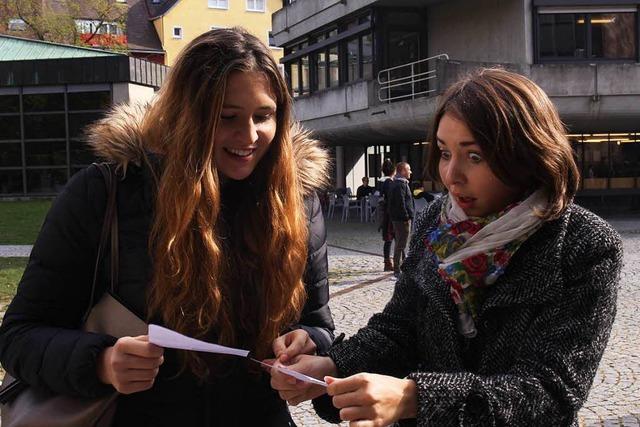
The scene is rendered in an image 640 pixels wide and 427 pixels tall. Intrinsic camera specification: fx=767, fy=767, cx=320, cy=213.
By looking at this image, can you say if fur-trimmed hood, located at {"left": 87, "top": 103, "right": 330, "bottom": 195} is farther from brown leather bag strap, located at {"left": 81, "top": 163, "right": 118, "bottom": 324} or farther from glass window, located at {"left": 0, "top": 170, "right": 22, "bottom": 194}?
glass window, located at {"left": 0, "top": 170, "right": 22, "bottom": 194}

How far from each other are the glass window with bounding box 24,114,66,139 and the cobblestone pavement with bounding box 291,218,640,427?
16012mm

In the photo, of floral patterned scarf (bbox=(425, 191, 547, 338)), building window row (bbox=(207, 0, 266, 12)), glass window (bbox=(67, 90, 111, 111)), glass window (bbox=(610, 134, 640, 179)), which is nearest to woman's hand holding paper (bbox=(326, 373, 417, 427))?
floral patterned scarf (bbox=(425, 191, 547, 338))

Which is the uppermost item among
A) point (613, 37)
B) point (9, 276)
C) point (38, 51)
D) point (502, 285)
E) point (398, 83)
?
point (38, 51)

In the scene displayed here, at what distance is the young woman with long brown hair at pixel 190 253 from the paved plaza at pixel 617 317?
3.18 m

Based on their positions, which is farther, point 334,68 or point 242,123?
point 334,68

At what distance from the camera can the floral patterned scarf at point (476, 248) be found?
188 cm

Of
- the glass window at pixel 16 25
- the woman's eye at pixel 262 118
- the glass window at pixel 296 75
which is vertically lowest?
the woman's eye at pixel 262 118

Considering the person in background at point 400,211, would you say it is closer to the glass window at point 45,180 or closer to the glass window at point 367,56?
the glass window at point 367,56

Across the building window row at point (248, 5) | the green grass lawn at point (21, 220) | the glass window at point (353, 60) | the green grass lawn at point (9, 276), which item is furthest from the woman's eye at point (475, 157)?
the building window row at point (248, 5)

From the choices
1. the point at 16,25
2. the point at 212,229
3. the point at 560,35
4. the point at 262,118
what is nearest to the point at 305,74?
the point at 560,35

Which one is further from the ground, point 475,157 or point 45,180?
point 45,180

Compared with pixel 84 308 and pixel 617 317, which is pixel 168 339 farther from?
pixel 617 317

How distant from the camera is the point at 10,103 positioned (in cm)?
3095

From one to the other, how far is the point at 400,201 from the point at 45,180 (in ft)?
75.9
